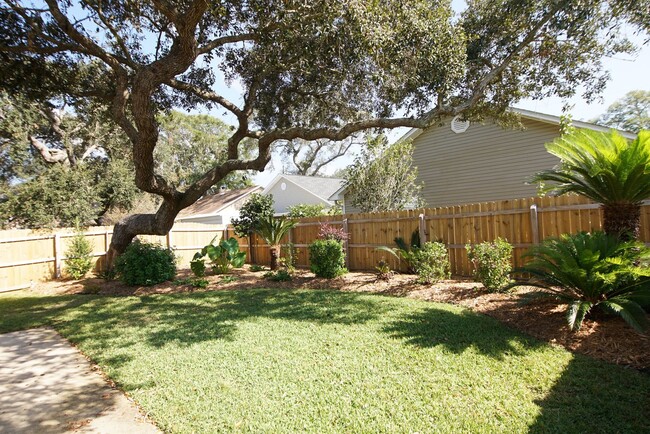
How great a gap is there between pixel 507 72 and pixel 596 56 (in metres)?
1.89

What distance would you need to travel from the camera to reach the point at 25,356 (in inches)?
183

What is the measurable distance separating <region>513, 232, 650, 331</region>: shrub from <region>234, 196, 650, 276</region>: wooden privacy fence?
1863 millimetres

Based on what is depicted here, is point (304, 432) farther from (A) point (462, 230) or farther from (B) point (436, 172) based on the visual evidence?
(B) point (436, 172)

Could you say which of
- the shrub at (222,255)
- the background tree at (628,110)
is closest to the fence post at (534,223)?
the shrub at (222,255)

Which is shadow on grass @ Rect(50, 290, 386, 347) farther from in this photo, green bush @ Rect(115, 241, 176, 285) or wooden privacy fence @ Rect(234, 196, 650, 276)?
wooden privacy fence @ Rect(234, 196, 650, 276)

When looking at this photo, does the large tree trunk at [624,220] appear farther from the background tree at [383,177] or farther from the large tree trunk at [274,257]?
the large tree trunk at [274,257]

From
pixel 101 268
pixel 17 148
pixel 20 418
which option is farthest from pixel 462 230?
pixel 17 148

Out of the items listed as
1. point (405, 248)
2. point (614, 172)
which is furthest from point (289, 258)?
point (614, 172)

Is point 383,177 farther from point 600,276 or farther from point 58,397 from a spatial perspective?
point 58,397

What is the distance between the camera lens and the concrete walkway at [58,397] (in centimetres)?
293

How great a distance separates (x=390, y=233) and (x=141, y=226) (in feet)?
23.4

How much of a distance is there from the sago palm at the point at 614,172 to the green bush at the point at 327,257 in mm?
5162

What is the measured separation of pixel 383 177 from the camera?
12.5 m

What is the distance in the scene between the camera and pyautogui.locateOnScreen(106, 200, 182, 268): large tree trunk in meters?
9.41
